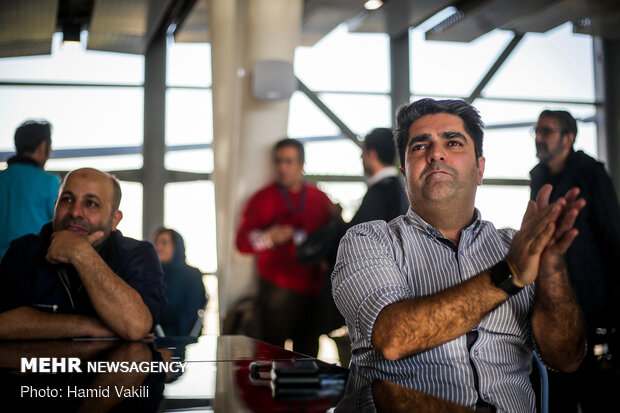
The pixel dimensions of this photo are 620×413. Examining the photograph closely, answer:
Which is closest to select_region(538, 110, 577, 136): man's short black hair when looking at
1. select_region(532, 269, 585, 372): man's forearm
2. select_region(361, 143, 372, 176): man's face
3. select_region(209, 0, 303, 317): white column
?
select_region(361, 143, 372, 176): man's face

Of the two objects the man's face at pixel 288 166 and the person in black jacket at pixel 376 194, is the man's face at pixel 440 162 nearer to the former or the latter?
the person in black jacket at pixel 376 194

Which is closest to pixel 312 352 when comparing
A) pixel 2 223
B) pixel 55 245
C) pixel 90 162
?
pixel 2 223

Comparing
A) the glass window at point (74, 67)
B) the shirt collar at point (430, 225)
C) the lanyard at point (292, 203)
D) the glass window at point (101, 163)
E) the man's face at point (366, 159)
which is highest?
the glass window at point (74, 67)

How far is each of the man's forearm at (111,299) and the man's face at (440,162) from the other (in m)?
0.96

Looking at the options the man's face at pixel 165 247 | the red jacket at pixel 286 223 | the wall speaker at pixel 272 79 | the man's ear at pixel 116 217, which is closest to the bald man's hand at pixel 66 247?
the man's ear at pixel 116 217

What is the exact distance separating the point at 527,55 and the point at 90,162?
5706mm

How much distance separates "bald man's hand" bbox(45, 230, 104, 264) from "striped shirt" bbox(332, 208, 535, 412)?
2.85ft

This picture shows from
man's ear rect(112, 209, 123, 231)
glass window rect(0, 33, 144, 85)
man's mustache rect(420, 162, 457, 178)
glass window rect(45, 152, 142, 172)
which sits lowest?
man's ear rect(112, 209, 123, 231)

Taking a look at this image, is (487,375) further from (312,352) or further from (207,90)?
(207,90)

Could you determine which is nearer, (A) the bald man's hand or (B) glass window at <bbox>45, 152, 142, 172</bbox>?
(A) the bald man's hand

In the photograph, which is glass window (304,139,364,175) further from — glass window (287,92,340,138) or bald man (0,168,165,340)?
bald man (0,168,165,340)

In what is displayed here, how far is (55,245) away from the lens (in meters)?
2.04

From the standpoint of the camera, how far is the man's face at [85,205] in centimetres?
220

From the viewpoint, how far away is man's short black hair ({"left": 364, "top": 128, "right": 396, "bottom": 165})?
330 cm
